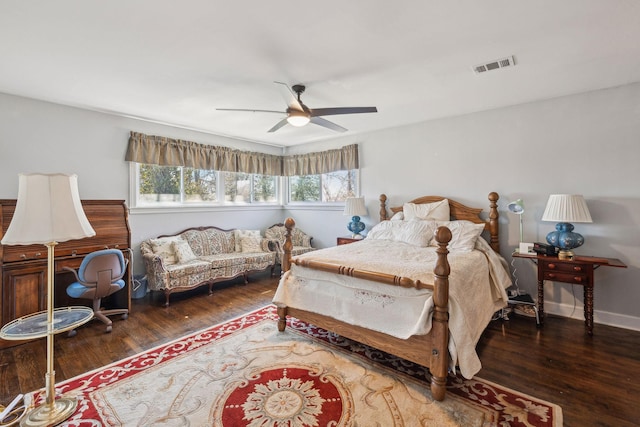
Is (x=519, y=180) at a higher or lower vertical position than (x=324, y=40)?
lower

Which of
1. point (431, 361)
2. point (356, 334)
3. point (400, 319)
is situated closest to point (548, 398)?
point (431, 361)

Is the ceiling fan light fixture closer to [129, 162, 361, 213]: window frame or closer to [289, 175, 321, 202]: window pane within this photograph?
Result: [129, 162, 361, 213]: window frame

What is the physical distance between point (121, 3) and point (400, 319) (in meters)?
2.88

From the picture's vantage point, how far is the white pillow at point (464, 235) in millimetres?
3395

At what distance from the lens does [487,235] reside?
13.0 ft

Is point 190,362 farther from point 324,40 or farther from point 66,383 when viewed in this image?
point 324,40

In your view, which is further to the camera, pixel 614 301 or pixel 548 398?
pixel 614 301

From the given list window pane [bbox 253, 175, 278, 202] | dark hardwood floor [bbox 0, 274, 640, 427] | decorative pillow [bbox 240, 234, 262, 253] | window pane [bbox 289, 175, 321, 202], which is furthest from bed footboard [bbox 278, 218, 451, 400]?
window pane [bbox 253, 175, 278, 202]

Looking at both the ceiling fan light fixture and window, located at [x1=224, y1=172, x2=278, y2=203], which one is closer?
the ceiling fan light fixture

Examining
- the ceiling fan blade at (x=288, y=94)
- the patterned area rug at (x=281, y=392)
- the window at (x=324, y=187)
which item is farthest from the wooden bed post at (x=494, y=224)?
the ceiling fan blade at (x=288, y=94)

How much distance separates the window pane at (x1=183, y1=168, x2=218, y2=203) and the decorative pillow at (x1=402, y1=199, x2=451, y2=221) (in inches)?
138

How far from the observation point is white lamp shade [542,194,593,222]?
2980 millimetres

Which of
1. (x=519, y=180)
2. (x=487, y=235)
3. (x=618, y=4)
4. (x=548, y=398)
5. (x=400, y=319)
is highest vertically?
(x=618, y=4)

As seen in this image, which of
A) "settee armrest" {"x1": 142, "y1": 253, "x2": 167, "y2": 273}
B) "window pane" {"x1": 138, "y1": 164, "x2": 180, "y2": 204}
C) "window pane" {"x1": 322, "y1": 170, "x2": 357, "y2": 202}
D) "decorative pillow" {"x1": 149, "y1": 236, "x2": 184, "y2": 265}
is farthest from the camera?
"window pane" {"x1": 322, "y1": 170, "x2": 357, "y2": 202}
